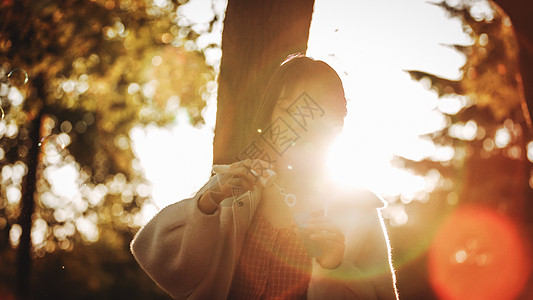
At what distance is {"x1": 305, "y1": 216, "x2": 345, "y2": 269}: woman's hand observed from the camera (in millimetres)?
2482

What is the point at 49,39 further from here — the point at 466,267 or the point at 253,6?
the point at 466,267

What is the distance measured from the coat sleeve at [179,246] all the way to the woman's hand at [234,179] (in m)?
0.12

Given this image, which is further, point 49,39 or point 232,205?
point 49,39

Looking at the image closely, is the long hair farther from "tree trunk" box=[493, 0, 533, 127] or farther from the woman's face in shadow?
"tree trunk" box=[493, 0, 533, 127]

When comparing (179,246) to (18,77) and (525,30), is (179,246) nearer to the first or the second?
(525,30)

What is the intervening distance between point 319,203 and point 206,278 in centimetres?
73

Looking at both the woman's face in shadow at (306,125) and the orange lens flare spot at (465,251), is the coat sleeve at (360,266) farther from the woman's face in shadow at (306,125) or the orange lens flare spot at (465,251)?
the orange lens flare spot at (465,251)

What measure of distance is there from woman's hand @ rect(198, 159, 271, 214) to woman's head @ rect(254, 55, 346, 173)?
7.6 inches

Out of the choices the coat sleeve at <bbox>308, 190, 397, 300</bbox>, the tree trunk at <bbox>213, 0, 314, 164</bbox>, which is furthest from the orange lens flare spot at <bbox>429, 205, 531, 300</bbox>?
the coat sleeve at <bbox>308, 190, 397, 300</bbox>

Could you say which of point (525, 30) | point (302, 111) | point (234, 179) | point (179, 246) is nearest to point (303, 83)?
point (302, 111)

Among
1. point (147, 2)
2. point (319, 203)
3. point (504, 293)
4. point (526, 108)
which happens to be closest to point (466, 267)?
point (504, 293)

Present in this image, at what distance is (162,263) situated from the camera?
9.29 ft

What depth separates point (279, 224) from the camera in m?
2.89

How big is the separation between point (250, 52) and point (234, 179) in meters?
1.45
